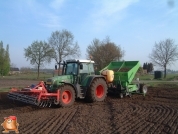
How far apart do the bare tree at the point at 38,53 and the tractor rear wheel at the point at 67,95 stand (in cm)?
2873

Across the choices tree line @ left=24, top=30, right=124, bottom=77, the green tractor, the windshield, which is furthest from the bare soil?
tree line @ left=24, top=30, right=124, bottom=77

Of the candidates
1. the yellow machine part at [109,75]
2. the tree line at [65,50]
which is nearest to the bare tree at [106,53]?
the tree line at [65,50]

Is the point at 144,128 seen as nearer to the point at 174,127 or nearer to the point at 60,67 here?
the point at 174,127

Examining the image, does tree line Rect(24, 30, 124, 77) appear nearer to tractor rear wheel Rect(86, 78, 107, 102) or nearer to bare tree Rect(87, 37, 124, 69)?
bare tree Rect(87, 37, 124, 69)

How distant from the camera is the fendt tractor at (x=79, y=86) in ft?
31.3

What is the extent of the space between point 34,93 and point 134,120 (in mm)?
4291

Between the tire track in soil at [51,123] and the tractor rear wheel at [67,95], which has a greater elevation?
the tractor rear wheel at [67,95]

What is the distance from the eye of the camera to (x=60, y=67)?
1212 centimetres

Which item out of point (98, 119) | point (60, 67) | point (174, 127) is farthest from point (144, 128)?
point (60, 67)

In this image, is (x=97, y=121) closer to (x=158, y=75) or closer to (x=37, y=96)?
(x=37, y=96)

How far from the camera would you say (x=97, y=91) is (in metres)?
12.1

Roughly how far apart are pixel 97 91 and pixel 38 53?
27824 mm

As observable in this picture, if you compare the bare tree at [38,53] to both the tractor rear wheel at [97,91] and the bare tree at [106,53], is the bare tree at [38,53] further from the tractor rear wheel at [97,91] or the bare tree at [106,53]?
the tractor rear wheel at [97,91]

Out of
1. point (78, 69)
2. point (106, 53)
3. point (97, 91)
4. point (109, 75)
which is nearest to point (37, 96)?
point (78, 69)
